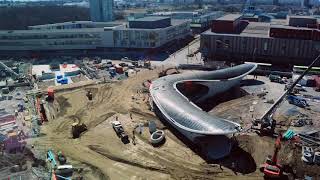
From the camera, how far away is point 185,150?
45906 mm

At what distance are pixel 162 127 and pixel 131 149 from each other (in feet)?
26.2

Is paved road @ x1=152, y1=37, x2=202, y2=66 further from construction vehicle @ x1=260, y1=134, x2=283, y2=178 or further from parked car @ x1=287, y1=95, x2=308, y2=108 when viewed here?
construction vehicle @ x1=260, y1=134, x2=283, y2=178

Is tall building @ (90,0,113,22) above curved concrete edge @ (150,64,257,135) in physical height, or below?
above

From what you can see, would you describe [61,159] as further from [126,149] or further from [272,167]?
[272,167]

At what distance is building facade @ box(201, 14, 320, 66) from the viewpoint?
273ft

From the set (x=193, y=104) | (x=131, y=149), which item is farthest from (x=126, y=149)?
(x=193, y=104)

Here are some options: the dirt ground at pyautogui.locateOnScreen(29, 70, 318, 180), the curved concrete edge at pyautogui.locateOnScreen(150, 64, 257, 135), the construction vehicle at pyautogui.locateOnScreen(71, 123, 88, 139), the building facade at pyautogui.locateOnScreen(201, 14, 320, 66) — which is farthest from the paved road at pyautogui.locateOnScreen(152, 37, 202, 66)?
the construction vehicle at pyautogui.locateOnScreen(71, 123, 88, 139)

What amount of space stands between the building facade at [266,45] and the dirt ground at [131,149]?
2843 cm

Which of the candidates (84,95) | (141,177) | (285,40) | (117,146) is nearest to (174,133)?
(117,146)

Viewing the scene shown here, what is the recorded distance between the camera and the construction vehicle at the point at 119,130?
48875 millimetres

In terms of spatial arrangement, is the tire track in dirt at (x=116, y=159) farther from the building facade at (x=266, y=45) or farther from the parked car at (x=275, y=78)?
the building facade at (x=266, y=45)

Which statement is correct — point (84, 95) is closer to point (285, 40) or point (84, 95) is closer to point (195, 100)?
point (195, 100)

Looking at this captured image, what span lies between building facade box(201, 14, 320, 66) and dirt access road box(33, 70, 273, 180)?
119 feet

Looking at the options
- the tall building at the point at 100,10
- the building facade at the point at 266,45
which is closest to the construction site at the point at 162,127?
the building facade at the point at 266,45
